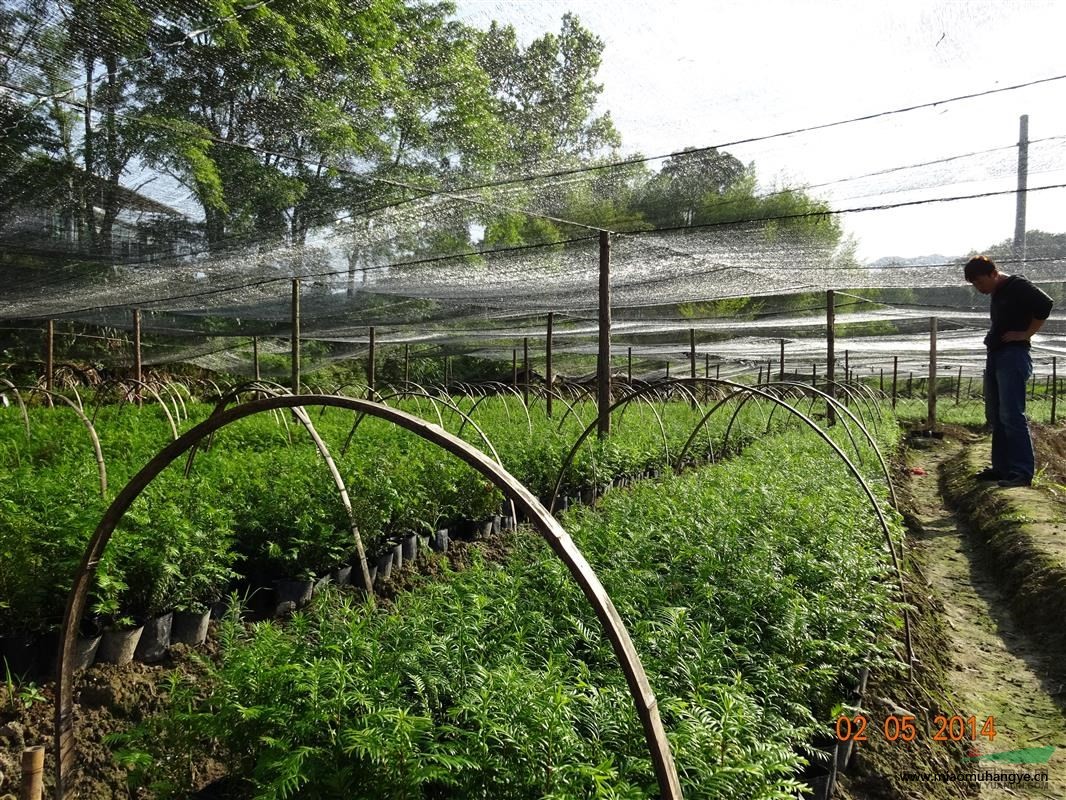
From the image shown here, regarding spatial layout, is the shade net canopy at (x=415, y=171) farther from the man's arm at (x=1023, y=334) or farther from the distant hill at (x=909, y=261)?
the man's arm at (x=1023, y=334)

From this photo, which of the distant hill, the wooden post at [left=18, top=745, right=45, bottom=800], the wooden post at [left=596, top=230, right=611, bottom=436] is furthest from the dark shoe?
the wooden post at [left=18, top=745, right=45, bottom=800]

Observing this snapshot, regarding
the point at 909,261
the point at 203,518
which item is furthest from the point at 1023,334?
the point at 203,518

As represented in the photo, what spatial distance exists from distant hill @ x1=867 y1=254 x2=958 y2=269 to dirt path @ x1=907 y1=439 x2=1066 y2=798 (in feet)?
11.7

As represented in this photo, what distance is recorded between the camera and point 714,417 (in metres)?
10.8

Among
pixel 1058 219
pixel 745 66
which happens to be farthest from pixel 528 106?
pixel 1058 219

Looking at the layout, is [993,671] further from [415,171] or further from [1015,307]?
[415,171]

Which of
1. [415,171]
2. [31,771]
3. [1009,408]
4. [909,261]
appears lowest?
[31,771]

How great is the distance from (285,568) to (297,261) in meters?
5.29

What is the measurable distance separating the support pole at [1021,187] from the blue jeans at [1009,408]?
4.80ft

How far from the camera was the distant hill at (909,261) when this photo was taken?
846cm

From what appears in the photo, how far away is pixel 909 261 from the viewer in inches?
341

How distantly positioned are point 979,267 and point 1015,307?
1.60 feet

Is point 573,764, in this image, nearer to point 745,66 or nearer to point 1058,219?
point 745,66

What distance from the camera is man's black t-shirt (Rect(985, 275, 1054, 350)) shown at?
6.07 m
